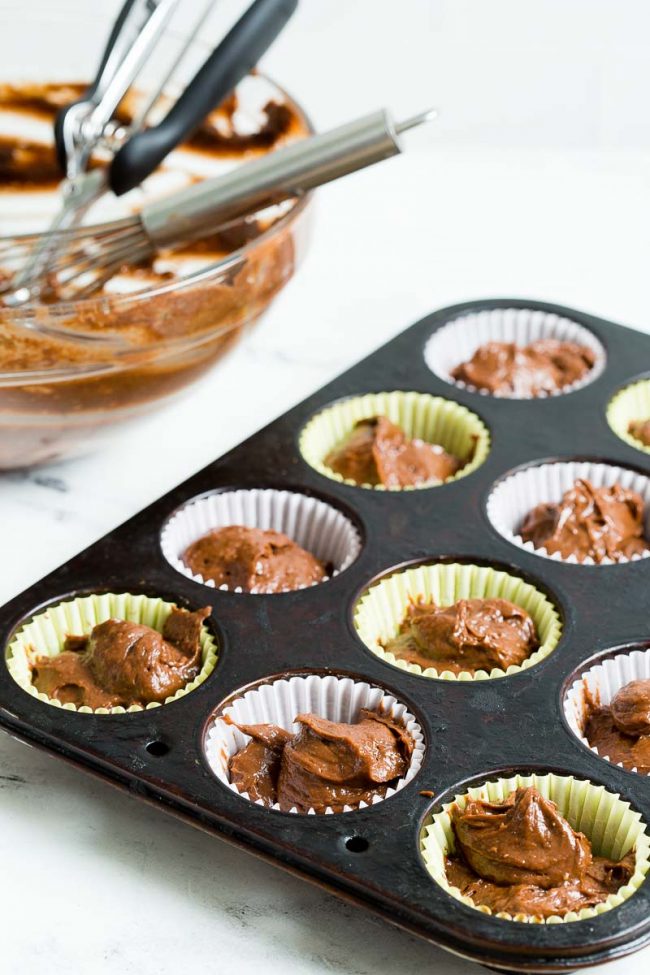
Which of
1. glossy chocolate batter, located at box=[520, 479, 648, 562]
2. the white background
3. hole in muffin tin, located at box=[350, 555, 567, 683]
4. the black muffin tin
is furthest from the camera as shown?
glossy chocolate batter, located at box=[520, 479, 648, 562]

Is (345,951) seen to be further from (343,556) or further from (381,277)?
(381,277)

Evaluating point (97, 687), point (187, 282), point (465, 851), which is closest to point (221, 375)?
point (187, 282)

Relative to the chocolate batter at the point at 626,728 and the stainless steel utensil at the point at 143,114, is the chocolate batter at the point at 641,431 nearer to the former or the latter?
the chocolate batter at the point at 626,728

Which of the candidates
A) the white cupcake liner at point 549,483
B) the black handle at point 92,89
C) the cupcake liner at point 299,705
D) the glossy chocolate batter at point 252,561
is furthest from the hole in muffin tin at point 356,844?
the black handle at point 92,89

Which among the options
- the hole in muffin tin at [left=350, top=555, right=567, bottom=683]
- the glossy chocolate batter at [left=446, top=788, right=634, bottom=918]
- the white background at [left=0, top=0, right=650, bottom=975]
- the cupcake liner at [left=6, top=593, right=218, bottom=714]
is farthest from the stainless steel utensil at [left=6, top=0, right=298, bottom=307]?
the glossy chocolate batter at [left=446, top=788, right=634, bottom=918]

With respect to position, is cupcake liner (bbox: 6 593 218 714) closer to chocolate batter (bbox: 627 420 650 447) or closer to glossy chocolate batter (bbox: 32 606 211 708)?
glossy chocolate batter (bbox: 32 606 211 708)

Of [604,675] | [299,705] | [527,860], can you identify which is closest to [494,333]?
[604,675]
